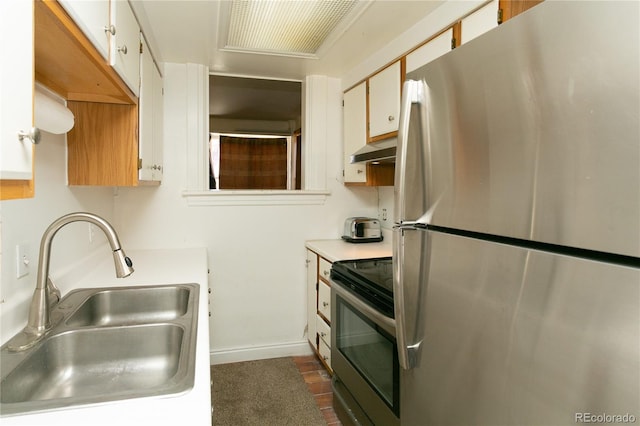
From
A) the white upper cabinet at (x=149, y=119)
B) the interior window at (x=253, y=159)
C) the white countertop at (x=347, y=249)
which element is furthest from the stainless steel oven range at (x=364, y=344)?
the interior window at (x=253, y=159)

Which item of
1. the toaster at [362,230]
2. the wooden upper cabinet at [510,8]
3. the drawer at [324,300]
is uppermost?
the wooden upper cabinet at [510,8]

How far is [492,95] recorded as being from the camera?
2.43 ft

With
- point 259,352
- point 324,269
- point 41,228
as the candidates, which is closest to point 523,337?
point 41,228

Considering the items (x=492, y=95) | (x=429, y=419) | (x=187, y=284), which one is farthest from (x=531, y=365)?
(x=187, y=284)

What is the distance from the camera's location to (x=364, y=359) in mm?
1735

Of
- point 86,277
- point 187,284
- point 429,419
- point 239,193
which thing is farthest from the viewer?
point 239,193

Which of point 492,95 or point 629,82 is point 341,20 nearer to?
point 492,95

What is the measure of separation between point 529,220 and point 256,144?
381 cm

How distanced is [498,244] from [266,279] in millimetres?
2325

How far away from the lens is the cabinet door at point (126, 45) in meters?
1.22

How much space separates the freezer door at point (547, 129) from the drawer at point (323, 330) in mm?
1745

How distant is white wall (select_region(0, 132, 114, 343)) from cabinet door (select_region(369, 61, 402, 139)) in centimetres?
171

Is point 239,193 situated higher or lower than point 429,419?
higher

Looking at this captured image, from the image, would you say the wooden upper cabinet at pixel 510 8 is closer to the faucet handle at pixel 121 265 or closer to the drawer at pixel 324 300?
the faucet handle at pixel 121 265
